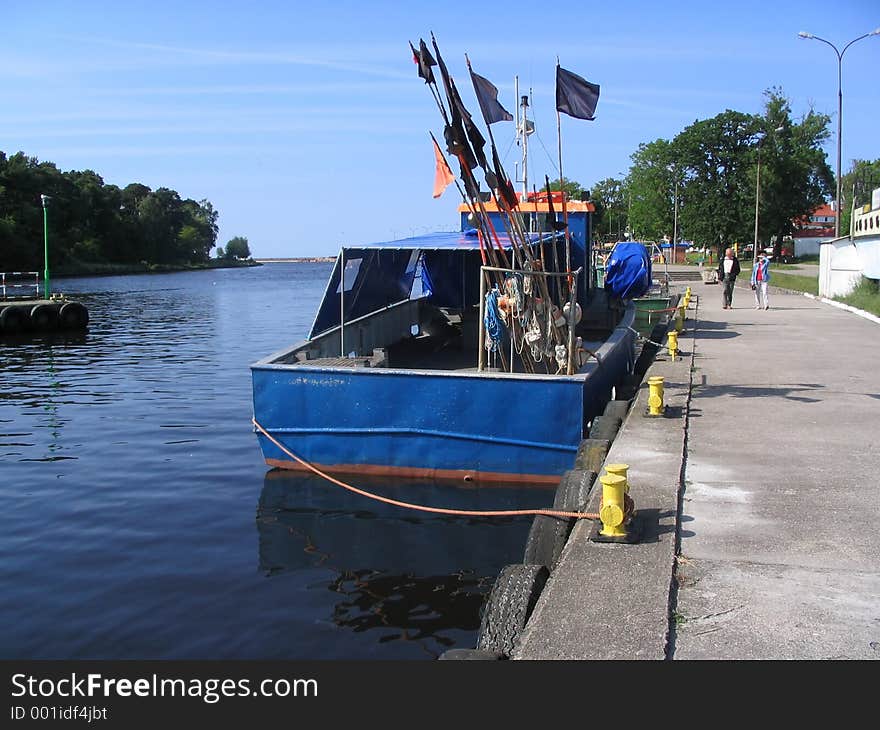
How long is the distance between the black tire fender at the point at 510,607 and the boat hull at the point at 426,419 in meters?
4.08

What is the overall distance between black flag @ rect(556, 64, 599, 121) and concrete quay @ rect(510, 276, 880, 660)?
3.21m

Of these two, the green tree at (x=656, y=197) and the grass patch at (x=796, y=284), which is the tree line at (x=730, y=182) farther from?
the grass patch at (x=796, y=284)

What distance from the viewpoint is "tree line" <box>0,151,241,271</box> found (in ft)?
300

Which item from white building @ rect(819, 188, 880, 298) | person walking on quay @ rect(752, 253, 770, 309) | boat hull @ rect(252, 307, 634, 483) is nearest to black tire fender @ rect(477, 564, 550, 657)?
boat hull @ rect(252, 307, 634, 483)

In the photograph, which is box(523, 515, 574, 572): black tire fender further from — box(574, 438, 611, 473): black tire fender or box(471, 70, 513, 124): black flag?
box(471, 70, 513, 124): black flag

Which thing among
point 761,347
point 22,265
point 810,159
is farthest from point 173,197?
point 761,347

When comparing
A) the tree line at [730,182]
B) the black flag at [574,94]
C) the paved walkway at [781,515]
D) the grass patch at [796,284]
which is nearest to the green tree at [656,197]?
the tree line at [730,182]

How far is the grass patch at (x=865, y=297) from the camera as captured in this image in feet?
72.9

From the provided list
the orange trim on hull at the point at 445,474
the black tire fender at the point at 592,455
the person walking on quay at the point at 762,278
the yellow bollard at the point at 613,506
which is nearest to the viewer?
the yellow bollard at the point at 613,506

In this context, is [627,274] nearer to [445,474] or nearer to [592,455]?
[445,474]

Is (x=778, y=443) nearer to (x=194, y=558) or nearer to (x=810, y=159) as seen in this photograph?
(x=194, y=558)

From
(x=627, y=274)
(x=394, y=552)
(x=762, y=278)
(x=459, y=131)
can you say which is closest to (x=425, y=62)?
(x=459, y=131)

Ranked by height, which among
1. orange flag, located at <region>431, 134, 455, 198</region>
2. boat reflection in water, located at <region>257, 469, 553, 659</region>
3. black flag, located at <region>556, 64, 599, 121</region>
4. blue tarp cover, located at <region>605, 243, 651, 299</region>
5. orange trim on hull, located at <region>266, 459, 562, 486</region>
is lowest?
boat reflection in water, located at <region>257, 469, 553, 659</region>

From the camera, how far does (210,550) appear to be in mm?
8867
